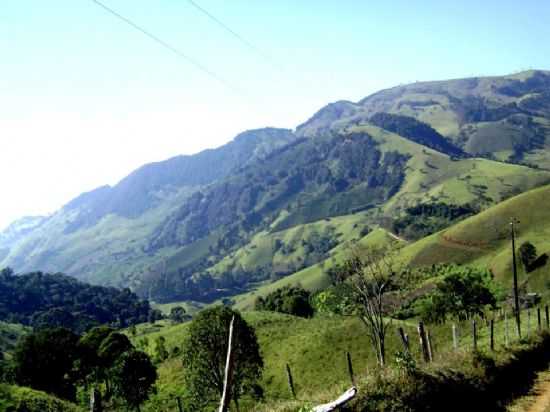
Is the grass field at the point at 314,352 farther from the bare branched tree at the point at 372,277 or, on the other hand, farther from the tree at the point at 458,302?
the bare branched tree at the point at 372,277

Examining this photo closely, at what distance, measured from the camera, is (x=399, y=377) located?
17969 millimetres

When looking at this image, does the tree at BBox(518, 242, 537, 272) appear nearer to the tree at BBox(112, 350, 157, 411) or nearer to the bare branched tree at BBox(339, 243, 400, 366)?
the bare branched tree at BBox(339, 243, 400, 366)

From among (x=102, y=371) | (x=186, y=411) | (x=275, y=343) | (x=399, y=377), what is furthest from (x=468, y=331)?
(x=399, y=377)

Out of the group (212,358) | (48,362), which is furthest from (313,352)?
(48,362)

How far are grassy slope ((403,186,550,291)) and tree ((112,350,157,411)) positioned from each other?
109948mm

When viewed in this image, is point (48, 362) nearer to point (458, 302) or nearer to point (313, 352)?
point (313, 352)

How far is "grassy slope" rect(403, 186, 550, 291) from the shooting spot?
14712 centimetres

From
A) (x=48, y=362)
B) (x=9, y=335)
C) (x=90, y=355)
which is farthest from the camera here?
(x=9, y=335)

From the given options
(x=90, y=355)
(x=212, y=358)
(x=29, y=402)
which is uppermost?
(x=29, y=402)

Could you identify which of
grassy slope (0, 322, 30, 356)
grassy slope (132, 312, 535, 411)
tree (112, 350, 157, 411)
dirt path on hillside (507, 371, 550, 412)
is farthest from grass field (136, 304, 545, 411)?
grassy slope (0, 322, 30, 356)

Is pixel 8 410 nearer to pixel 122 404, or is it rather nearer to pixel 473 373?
pixel 473 373

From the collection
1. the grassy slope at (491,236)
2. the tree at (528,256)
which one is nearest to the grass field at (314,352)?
Result: the tree at (528,256)

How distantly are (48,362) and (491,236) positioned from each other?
140 meters

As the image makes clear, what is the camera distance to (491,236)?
16200 cm
